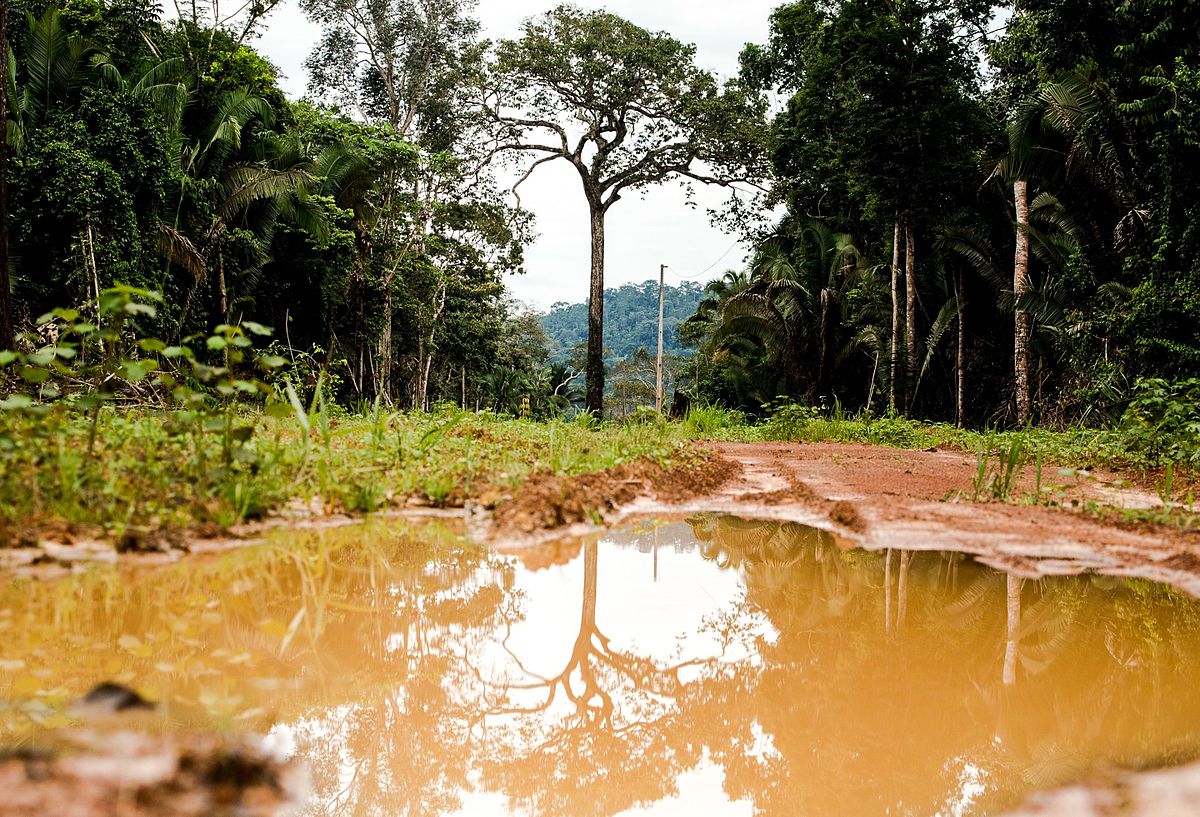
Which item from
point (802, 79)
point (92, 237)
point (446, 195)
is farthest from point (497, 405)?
point (92, 237)

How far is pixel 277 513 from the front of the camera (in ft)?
12.0

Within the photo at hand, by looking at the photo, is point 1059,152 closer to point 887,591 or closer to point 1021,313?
point 1021,313

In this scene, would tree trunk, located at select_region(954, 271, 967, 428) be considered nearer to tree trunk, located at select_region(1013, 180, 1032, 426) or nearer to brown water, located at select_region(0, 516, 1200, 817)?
tree trunk, located at select_region(1013, 180, 1032, 426)

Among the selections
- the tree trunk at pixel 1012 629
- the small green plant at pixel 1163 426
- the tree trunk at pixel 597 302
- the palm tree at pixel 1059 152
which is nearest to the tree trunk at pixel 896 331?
the palm tree at pixel 1059 152

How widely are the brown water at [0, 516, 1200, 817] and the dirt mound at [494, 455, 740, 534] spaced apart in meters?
0.66

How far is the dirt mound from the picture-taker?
4027 mm

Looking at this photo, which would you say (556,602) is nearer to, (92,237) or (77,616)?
(77,616)

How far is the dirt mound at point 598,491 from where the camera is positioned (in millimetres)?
4027

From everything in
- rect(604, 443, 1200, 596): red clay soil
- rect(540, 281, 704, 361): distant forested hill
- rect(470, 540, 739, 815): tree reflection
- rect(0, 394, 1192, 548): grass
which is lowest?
rect(470, 540, 739, 815): tree reflection

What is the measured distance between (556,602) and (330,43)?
26.8 meters

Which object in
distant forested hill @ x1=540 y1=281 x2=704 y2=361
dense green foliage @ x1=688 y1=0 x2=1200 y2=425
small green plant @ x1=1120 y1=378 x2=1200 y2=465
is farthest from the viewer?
distant forested hill @ x1=540 y1=281 x2=704 y2=361

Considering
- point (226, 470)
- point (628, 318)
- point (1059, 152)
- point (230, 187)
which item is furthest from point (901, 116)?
point (628, 318)

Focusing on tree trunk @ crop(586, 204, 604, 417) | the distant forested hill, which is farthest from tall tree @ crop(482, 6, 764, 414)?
the distant forested hill

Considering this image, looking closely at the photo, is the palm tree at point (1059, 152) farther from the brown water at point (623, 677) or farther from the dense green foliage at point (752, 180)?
the brown water at point (623, 677)
